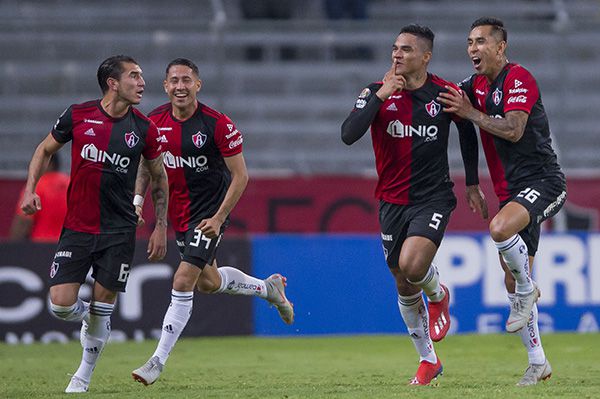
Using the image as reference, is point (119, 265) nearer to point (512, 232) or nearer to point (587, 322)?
point (512, 232)

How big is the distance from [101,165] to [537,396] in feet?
11.6

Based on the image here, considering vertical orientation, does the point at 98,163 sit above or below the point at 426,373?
above

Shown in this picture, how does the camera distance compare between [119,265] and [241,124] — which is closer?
[119,265]

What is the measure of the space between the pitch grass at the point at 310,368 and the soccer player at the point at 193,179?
758 millimetres

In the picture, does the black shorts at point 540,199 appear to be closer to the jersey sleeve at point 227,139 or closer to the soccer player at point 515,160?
the soccer player at point 515,160

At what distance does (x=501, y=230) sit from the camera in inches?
345

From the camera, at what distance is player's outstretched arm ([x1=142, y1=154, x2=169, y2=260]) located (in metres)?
9.46

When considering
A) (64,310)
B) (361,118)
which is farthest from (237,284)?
(361,118)

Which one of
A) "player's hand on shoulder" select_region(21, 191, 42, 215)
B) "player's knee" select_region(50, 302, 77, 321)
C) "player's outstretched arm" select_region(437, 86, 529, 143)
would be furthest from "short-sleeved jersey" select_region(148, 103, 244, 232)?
"player's outstretched arm" select_region(437, 86, 529, 143)

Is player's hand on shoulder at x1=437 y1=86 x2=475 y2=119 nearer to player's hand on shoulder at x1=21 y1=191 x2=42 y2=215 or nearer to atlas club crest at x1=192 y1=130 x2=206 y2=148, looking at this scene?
atlas club crest at x1=192 y1=130 x2=206 y2=148

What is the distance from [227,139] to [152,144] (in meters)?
0.74

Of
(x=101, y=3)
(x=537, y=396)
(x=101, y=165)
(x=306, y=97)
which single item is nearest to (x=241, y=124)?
(x=306, y=97)

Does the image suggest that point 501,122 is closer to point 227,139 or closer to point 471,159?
point 471,159

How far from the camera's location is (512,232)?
8.80m
